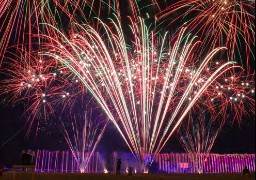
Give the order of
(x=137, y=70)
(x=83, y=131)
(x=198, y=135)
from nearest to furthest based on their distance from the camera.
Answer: (x=137, y=70) → (x=83, y=131) → (x=198, y=135)

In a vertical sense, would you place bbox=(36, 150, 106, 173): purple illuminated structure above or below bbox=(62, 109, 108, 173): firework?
below

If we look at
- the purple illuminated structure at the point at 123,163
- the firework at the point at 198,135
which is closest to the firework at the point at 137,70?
the purple illuminated structure at the point at 123,163

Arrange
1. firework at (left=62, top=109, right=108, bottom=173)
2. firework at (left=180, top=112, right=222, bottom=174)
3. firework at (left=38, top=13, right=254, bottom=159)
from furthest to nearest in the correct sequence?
1. firework at (left=180, top=112, right=222, bottom=174)
2. firework at (left=62, top=109, right=108, bottom=173)
3. firework at (left=38, top=13, right=254, bottom=159)

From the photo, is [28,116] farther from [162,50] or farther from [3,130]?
[162,50]

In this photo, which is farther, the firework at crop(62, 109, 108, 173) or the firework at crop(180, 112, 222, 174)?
the firework at crop(180, 112, 222, 174)

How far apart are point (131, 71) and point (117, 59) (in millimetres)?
1496

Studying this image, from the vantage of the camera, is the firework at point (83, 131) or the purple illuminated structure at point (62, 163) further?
the firework at point (83, 131)

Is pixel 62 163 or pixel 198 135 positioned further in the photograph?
pixel 198 135

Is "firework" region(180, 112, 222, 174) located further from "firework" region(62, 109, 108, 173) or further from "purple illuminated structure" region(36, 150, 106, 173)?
"purple illuminated structure" region(36, 150, 106, 173)

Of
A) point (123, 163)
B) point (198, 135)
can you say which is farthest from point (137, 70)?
point (198, 135)

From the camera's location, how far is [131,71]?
869 inches

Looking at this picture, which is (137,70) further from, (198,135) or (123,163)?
(198,135)

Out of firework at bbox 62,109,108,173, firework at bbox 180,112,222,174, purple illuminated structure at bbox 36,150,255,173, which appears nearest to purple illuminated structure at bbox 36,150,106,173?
purple illuminated structure at bbox 36,150,255,173

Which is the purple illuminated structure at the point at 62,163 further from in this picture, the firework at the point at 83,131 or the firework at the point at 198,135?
the firework at the point at 198,135
